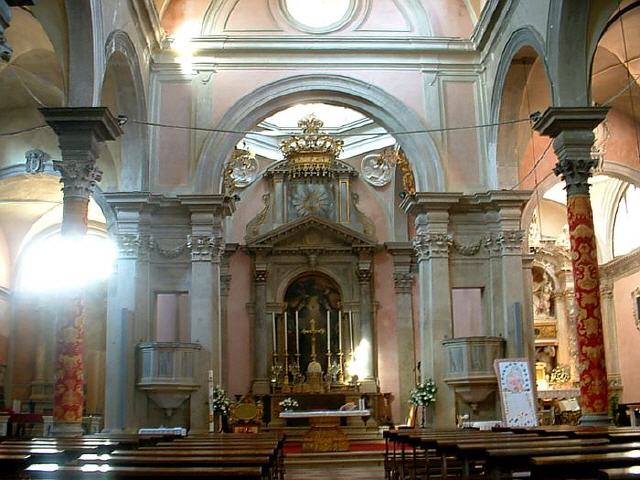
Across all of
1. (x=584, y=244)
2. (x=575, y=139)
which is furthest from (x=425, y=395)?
(x=575, y=139)

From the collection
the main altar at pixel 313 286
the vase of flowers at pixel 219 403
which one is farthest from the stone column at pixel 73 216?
the main altar at pixel 313 286

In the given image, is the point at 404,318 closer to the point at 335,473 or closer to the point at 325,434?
the point at 325,434

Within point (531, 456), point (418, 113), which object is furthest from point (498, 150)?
point (531, 456)

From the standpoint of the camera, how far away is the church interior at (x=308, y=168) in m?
11.2

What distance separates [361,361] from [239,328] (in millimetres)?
3259

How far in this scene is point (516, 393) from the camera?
1288cm

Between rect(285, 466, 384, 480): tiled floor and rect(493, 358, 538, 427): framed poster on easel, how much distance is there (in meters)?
2.15

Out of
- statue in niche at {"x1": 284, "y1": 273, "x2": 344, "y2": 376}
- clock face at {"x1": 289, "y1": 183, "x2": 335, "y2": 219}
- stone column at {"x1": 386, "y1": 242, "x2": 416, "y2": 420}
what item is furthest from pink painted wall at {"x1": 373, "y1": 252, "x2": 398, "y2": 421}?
clock face at {"x1": 289, "y1": 183, "x2": 335, "y2": 219}

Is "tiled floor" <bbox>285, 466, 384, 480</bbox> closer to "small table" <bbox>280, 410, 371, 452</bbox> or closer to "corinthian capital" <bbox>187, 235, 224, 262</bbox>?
"small table" <bbox>280, 410, 371, 452</bbox>

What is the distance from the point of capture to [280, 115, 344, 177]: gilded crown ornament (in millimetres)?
17922

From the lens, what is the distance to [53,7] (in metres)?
11.1

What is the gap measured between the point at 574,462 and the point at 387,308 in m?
17.9

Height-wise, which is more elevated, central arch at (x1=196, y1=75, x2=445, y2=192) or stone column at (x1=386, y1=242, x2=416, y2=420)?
central arch at (x1=196, y1=75, x2=445, y2=192)

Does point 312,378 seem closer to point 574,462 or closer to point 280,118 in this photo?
point 280,118
